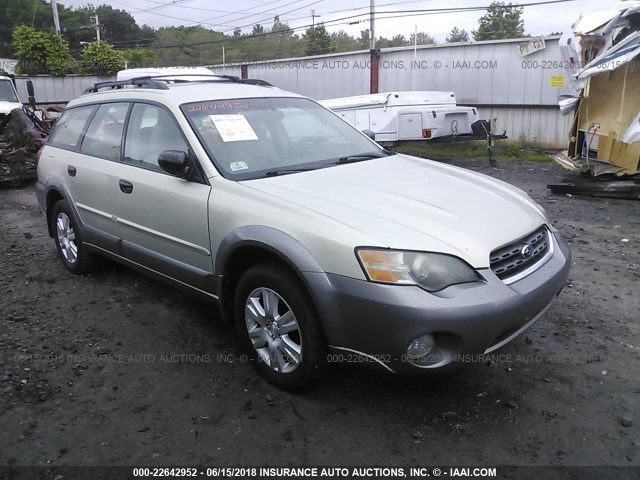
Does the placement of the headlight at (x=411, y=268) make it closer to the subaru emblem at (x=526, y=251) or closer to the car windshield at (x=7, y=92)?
the subaru emblem at (x=526, y=251)

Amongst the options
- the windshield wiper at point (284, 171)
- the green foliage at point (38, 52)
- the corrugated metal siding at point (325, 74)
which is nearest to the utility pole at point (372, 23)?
the corrugated metal siding at point (325, 74)

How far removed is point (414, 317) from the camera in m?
2.49

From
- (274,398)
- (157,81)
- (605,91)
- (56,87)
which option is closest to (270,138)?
(157,81)

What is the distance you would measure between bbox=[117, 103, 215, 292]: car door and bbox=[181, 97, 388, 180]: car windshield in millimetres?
192

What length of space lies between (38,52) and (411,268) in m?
28.8

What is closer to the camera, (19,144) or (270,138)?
(270,138)

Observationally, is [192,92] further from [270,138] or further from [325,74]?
[325,74]

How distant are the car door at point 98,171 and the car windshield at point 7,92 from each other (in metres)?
9.20

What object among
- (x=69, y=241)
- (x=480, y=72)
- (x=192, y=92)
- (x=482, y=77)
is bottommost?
(x=69, y=241)

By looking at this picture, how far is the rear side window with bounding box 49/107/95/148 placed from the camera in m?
4.84

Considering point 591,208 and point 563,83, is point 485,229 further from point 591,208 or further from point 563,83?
point 563,83

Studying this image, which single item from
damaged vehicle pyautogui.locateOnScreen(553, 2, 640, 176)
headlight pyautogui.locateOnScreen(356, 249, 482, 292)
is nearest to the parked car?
headlight pyautogui.locateOnScreen(356, 249, 482, 292)

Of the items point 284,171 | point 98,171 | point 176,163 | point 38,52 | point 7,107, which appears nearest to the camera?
point 176,163

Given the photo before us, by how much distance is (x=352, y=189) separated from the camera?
3.18m
